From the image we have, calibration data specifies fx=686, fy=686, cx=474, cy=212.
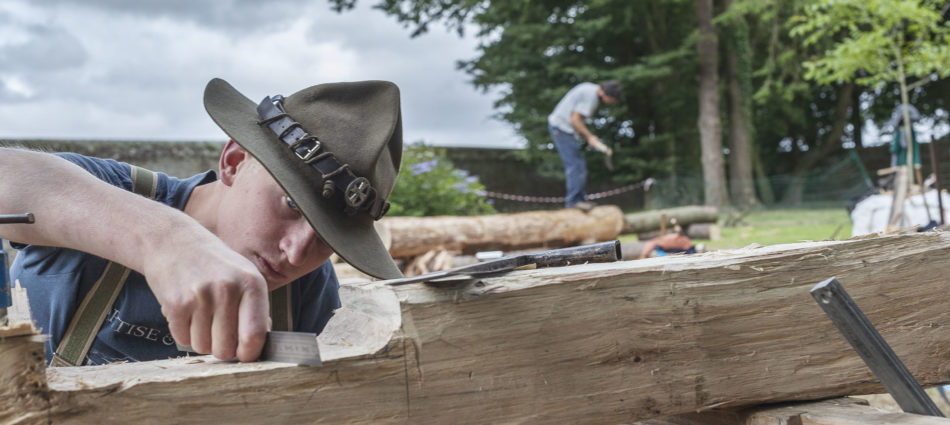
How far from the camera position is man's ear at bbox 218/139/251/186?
158cm

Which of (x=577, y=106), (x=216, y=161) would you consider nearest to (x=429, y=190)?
(x=577, y=106)

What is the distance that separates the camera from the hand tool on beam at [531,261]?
0.91 metres

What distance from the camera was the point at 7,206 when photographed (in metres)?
1.07

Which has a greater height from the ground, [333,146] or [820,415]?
[333,146]

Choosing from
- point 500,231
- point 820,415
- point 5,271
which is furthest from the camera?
point 500,231

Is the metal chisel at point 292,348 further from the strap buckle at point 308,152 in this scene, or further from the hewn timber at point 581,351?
the strap buckle at point 308,152

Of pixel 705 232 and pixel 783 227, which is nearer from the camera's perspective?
pixel 705 232

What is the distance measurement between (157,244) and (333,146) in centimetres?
50

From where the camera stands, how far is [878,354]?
99 centimetres

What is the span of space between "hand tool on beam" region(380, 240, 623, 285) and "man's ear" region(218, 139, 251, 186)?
0.79 m

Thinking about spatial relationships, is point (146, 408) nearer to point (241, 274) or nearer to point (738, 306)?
point (241, 274)

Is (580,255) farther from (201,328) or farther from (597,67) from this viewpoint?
(597,67)

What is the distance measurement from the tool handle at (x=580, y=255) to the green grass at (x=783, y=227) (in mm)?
7005

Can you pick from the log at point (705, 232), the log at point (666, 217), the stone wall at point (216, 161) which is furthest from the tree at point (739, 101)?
the log at point (705, 232)
